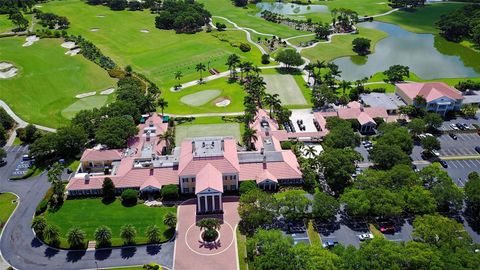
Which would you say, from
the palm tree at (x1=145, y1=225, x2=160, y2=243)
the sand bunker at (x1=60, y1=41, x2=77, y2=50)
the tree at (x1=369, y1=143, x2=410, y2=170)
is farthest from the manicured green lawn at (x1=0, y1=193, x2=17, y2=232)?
the sand bunker at (x1=60, y1=41, x2=77, y2=50)

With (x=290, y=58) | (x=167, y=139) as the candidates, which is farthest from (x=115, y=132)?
(x=290, y=58)

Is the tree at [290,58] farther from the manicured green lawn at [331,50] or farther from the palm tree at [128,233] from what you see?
the palm tree at [128,233]

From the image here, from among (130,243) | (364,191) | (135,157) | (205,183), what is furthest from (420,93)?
(130,243)

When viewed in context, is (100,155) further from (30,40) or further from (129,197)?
(30,40)

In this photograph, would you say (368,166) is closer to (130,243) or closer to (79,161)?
(130,243)

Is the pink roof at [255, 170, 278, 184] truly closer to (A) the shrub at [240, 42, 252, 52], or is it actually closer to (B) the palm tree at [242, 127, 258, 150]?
(B) the palm tree at [242, 127, 258, 150]

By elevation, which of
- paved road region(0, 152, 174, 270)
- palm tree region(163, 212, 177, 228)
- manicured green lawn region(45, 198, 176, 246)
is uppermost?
palm tree region(163, 212, 177, 228)
